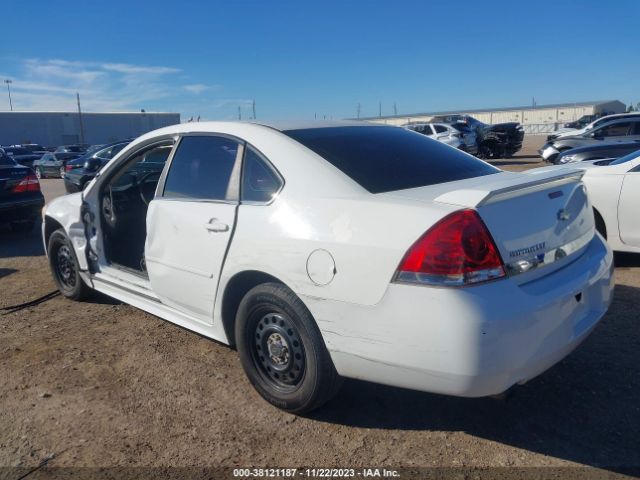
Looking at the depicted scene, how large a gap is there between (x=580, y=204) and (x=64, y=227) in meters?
4.16

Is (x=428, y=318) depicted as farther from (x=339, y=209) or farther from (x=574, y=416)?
(x=574, y=416)

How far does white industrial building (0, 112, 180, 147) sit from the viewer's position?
208 ft

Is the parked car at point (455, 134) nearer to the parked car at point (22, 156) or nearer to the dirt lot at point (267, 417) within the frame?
the dirt lot at point (267, 417)

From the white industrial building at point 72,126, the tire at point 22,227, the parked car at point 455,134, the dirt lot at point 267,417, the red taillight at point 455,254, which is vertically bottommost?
the dirt lot at point 267,417

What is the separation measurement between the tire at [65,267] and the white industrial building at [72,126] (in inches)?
2575

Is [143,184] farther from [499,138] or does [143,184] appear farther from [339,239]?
[499,138]

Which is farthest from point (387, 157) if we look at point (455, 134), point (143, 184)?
point (455, 134)

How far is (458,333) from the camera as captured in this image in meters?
2.28

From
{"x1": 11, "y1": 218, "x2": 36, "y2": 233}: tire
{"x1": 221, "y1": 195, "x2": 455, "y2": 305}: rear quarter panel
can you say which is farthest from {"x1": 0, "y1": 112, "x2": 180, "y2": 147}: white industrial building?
{"x1": 221, "y1": 195, "x2": 455, "y2": 305}: rear quarter panel

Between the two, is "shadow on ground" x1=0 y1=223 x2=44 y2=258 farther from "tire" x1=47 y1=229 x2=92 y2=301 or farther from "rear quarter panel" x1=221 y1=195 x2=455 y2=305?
"rear quarter panel" x1=221 y1=195 x2=455 y2=305

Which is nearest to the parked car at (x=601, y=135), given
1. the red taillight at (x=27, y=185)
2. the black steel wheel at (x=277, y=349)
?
the red taillight at (x=27, y=185)

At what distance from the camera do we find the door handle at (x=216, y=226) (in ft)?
10.4

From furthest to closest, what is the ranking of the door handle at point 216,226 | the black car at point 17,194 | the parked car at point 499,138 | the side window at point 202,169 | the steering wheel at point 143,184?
the parked car at point 499,138 < the black car at point 17,194 < the steering wheel at point 143,184 < the side window at point 202,169 < the door handle at point 216,226

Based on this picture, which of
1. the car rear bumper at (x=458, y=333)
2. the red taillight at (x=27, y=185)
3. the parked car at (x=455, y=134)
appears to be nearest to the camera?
the car rear bumper at (x=458, y=333)
